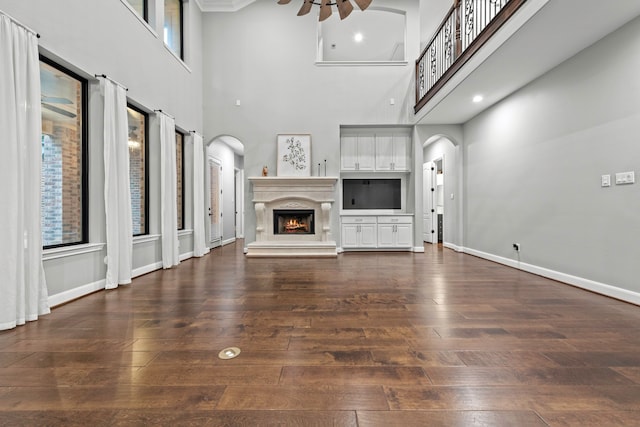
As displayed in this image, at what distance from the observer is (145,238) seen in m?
4.59

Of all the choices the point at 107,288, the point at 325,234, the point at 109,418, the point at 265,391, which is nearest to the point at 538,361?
the point at 265,391

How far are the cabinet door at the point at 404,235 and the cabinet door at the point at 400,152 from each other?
136 cm

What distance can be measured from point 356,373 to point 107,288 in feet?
10.9

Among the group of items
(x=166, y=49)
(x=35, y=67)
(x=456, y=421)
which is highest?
(x=166, y=49)

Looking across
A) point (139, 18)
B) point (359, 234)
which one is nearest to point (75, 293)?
point (139, 18)

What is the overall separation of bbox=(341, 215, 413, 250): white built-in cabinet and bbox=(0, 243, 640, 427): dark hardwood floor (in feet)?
11.0

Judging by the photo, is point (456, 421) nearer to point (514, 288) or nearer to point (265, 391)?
point (265, 391)

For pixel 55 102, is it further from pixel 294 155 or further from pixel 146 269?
pixel 294 155

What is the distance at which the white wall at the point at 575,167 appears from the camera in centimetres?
311

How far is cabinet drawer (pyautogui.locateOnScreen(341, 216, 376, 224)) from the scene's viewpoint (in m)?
6.91

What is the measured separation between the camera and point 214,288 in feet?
12.0

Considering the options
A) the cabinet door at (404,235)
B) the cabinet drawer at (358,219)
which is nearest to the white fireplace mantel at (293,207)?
the cabinet drawer at (358,219)

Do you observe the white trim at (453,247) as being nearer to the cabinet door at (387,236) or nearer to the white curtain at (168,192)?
the cabinet door at (387,236)

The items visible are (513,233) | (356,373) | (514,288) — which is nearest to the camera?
(356,373)
